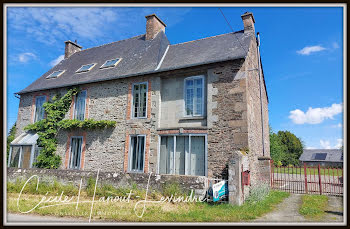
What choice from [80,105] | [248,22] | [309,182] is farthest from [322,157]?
[80,105]

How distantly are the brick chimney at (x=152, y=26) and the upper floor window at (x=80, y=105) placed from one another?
5.48 meters

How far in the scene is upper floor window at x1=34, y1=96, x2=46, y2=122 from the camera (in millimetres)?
15372

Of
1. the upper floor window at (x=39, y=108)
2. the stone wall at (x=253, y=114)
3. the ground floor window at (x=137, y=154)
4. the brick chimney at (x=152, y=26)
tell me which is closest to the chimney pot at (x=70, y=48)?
the upper floor window at (x=39, y=108)

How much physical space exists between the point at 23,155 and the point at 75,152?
140 inches

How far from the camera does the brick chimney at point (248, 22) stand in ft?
41.4

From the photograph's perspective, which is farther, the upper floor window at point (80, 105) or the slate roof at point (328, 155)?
the slate roof at point (328, 155)

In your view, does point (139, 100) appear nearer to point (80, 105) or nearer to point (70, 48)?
point (80, 105)

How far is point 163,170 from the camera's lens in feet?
36.9

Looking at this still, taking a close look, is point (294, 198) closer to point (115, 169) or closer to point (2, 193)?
point (115, 169)

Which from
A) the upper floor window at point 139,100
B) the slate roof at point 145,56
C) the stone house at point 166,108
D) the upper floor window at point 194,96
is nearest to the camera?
the stone house at point 166,108

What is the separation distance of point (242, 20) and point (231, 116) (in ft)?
19.0

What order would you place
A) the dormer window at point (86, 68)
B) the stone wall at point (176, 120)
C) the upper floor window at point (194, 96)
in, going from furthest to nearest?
the dormer window at point (86, 68), the upper floor window at point (194, 96), the stone wall at point (176, 120)

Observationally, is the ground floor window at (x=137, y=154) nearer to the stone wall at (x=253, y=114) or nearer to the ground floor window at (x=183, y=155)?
the ground floor window at (x=183, y=155)

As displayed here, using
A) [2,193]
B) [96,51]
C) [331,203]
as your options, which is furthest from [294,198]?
[96,51]
